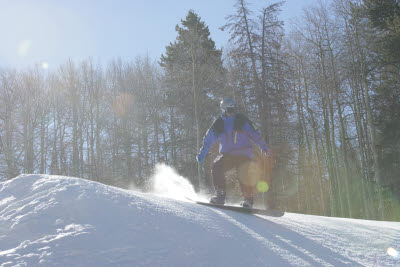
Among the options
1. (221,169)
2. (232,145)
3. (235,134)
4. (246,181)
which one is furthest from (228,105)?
(246,181)

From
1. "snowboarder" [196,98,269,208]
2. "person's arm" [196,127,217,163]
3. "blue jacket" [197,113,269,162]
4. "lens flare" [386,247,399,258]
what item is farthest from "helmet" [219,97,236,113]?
"lens flare" [386,247,399,258]

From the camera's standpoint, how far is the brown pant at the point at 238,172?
15.7ft

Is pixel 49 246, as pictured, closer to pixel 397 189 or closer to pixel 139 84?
pixel 397 189

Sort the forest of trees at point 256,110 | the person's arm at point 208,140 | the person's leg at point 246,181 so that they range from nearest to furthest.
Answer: the person's leg at point 246,181 < the person's arm at point 208,140 < the forest of trees at point 256,110

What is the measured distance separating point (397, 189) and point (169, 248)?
53.1 ft

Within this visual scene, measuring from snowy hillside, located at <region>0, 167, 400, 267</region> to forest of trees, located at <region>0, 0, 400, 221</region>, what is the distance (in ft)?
30.3

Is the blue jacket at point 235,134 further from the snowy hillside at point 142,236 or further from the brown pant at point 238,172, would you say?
the snowy hillside at point 142,236

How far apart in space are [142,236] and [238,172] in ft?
8.62

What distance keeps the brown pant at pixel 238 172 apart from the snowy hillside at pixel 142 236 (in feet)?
3.94

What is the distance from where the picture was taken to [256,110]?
43.3 ft

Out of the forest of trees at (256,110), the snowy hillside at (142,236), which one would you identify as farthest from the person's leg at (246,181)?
the forest of trees at (256,110)

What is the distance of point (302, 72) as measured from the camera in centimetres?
1898

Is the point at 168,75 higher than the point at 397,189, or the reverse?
the point at 168,75

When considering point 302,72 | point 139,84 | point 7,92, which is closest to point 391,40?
point 302,72
